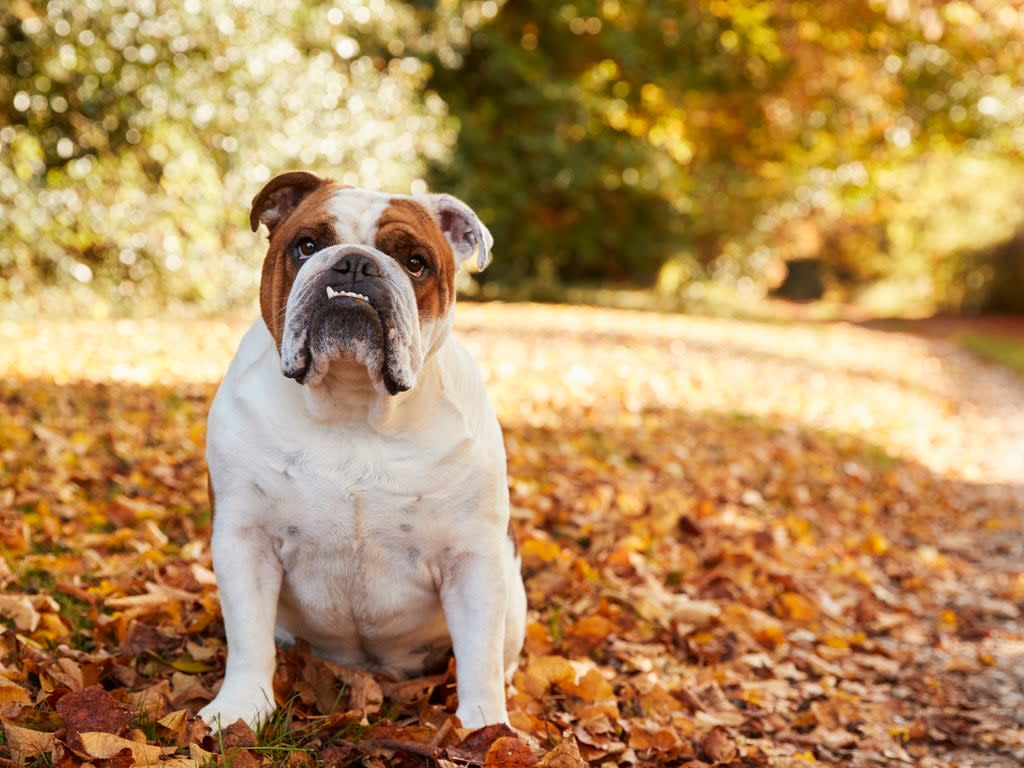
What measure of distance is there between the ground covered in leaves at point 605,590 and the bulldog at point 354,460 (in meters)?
0.24

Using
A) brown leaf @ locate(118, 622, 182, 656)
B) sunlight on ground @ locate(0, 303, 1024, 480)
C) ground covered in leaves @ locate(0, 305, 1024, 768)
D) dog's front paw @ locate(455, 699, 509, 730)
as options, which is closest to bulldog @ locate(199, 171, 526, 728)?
dog's front paw @ locate(455, 699, 509, 730)

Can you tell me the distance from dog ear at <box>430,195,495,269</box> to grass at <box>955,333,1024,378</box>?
548 inches

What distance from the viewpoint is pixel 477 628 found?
2.76 metres

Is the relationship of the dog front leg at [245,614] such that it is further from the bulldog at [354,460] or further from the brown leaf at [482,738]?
the brown leaf at [482,738]

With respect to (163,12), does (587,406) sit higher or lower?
lower

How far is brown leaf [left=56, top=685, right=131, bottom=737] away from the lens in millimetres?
2451

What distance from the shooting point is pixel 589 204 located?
19641mm

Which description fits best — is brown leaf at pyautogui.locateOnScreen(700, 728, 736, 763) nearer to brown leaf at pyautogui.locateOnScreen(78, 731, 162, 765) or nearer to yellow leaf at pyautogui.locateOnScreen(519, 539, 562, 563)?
yellow leaf at pyautogui.locateOnScreen(519, 539, 562, 563)

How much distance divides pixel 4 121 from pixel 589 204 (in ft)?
35.4

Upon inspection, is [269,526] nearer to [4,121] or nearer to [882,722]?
[882,722]

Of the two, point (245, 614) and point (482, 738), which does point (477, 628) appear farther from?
point (245, 614)

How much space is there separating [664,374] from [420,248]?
7739 millimetres

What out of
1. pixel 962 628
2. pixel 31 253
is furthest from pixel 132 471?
pixel 31 253

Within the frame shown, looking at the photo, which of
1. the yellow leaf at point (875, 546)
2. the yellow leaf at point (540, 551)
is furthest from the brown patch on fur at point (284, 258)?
the yellow leaf at point (875, 546)
